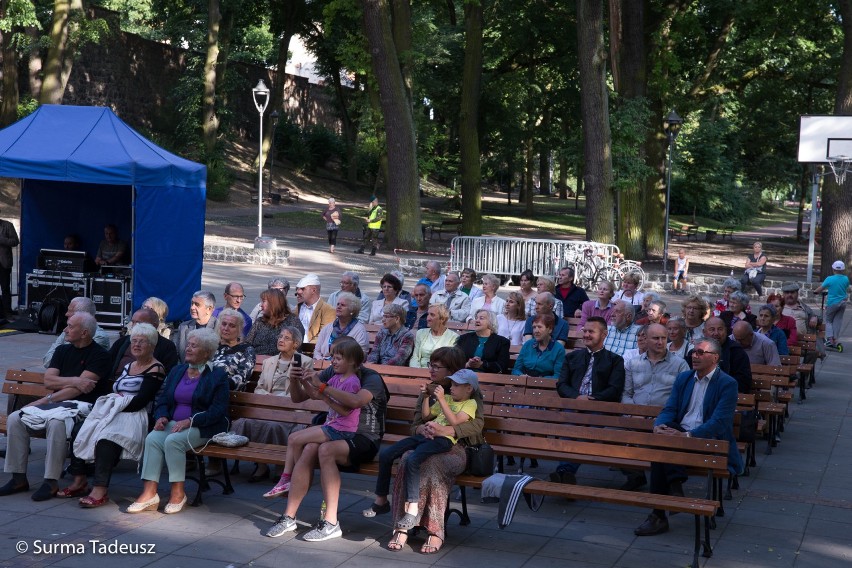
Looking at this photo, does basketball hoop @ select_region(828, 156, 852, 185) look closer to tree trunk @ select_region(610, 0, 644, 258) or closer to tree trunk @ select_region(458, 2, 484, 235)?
tree trunk @ select_region(610, 0, 644, 258)

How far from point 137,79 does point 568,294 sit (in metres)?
35.4

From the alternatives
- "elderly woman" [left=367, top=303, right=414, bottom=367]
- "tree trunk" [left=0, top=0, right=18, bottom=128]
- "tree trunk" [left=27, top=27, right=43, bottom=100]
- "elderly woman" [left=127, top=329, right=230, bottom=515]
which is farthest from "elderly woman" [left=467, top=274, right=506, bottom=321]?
"tree trunk" [left=0, top=0, right=18, bottom=128]

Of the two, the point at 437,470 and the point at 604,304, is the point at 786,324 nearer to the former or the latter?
the point at 604,304

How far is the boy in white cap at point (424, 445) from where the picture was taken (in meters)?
6.57

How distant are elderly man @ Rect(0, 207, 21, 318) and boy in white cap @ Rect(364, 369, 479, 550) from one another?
10282 millimetres

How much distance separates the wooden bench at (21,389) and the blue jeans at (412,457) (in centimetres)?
282

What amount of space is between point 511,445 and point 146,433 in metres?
2.59

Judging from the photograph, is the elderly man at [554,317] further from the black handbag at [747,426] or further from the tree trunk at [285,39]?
the tree trunk at [285,39]

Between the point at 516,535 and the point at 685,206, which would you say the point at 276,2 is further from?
the point at 516,535

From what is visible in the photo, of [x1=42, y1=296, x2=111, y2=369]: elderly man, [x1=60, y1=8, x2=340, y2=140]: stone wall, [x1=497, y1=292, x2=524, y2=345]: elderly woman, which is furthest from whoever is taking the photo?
[x1=60, y1=8, x2=340, y2=140]: stone wall

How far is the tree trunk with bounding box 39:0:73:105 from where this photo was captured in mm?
28805

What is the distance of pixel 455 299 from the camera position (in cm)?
1246

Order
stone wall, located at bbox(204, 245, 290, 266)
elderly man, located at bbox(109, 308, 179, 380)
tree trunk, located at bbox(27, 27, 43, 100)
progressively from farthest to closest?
tree trunk, located at bbox(27, 27, 43, 100)
stone wall, located at bbox(204, 245, 290, 266)
elderly man, located at bbox(109, 308, 179, 380)

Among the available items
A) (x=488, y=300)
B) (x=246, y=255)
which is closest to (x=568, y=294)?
(x=488, y=300)
